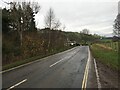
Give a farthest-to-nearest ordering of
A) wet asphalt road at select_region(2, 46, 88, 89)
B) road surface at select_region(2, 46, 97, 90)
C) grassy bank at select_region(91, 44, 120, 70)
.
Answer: grassy bank at select_region(91, 44, 120, 70)
wet asphalt road at select_region(2, 46, 88, 89)
road surface at select_region(2, 46, 97, 90)

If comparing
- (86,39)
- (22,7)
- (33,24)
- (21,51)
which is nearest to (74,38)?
(86,39)

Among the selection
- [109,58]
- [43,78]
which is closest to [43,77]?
[43,78]

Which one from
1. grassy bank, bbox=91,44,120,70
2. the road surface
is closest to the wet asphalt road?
the road surface

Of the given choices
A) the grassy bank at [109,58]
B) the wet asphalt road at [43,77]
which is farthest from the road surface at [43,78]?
the grassy bank at [109,58]

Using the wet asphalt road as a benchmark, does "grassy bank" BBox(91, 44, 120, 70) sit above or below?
below

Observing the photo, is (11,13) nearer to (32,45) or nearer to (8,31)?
(8,31)

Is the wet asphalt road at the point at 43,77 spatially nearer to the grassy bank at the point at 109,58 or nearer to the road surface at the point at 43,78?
the road surface at the point at 43,78

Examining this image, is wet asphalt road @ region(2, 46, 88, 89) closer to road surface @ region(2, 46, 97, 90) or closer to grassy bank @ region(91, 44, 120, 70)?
road surface @ region(2, 46, 97, 90)

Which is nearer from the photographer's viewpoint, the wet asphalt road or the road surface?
the road surface

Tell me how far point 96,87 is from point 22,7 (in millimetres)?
34091

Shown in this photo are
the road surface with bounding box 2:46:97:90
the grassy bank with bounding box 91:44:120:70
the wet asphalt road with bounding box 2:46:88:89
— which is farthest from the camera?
the grassy bank with bounding box 91:44:120:70

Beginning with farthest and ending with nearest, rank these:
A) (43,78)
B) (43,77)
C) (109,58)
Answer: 1. (109,58)
2. (43,77)
3. (43,78)

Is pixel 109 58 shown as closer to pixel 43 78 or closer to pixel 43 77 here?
pixel 43 77

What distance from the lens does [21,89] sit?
10.9 m
